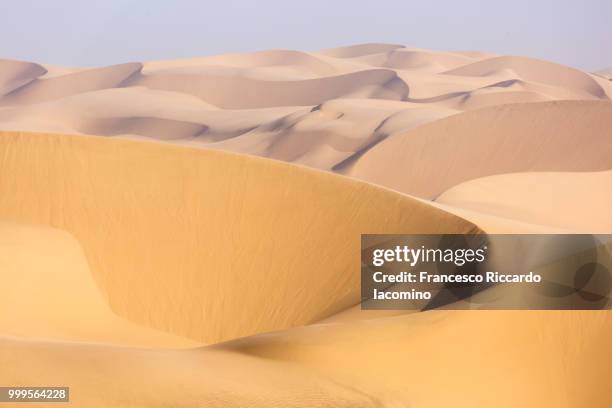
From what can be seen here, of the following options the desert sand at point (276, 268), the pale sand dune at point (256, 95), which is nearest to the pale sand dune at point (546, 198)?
the desert sand at point (276, 268)

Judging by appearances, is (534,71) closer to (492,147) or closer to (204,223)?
(492,147)

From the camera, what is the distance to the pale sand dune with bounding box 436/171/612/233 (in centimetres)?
1938

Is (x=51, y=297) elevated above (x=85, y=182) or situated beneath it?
situated beneath

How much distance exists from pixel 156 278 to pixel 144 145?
3.29 metres

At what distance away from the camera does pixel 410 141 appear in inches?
1342

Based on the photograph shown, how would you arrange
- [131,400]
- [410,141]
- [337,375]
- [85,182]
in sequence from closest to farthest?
[131,400]
[337,375]
[85,182]
[410,141]

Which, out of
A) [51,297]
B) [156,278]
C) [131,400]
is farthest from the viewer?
[156,278]

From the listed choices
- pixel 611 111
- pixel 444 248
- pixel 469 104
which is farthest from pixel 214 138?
pixel 444 248

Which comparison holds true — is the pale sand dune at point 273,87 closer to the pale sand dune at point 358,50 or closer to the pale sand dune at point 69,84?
the pale sand dune at point 69,84

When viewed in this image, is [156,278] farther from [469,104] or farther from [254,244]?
[469,104]

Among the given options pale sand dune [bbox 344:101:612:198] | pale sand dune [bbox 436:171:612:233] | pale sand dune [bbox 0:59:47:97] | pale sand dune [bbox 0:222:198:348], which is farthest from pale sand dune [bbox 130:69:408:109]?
pale sand dune [bbox 0:222:198:348]

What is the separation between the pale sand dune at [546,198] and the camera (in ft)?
63.6

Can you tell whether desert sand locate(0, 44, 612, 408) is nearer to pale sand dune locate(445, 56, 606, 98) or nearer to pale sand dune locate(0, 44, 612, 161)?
pale sand dune locate(0, 44, 612, 161)

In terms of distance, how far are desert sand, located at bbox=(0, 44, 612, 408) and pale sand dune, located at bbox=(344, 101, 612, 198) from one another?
0.24 feet
